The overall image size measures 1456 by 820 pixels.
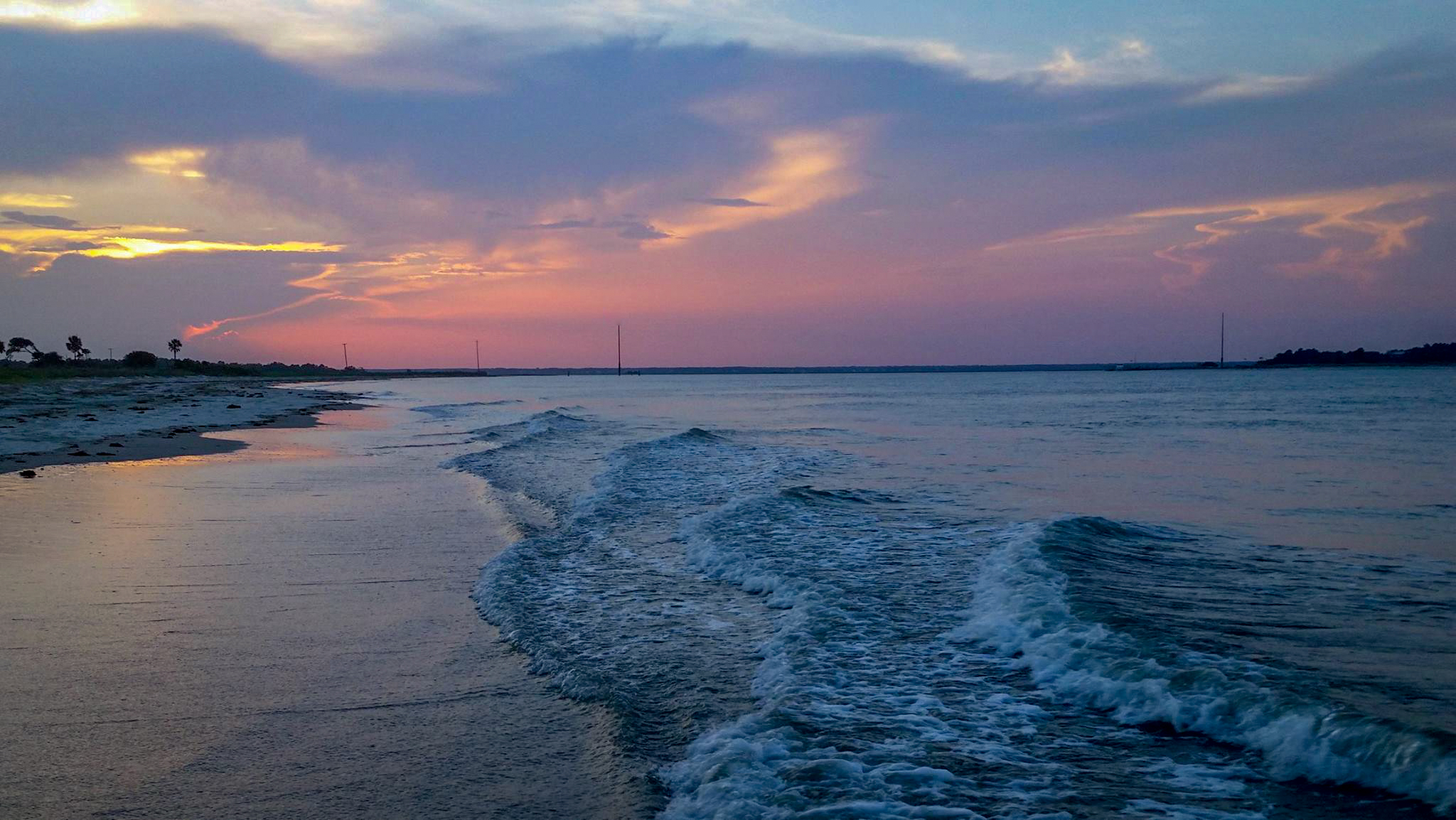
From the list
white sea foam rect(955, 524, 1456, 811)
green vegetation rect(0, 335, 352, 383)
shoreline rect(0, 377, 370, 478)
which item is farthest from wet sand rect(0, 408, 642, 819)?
green vegetation rect(0, 335, 352, 383)

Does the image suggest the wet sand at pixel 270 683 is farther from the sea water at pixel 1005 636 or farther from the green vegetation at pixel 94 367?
the green vegetation at pixel 94 367

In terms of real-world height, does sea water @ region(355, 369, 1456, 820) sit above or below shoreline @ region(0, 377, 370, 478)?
below

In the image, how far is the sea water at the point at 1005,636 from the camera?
15.2ft

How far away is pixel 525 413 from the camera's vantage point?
5041 centimetres

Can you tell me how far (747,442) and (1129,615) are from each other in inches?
859

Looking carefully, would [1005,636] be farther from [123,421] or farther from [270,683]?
[123,421]

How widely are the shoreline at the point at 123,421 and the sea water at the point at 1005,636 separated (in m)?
10.4

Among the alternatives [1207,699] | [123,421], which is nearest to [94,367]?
[123,421]

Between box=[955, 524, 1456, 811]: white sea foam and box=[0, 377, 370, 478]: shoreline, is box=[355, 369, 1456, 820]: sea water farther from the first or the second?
box=[0, 377, 370, 478]: shoreline

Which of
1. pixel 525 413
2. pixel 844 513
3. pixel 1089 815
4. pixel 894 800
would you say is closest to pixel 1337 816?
pixel 1089 815

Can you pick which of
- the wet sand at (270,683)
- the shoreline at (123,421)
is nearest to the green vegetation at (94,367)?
the shoreline at (123,421)

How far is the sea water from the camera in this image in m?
4.63

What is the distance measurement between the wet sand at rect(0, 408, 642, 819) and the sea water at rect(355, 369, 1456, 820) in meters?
0.44

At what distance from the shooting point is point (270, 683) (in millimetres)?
5910
